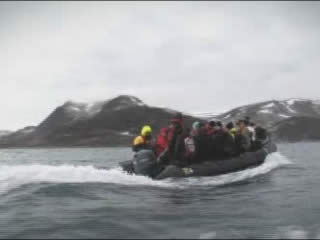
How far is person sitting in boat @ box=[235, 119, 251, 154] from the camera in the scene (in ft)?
67.1

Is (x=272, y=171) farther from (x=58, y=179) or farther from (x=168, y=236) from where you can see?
(x=168, y=236)

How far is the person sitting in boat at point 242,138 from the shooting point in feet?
67.1

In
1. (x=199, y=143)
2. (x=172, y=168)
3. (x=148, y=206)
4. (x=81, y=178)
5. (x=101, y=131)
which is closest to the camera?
(x=148, y=206)

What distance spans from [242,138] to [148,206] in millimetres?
11547

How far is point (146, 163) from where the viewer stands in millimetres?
15852

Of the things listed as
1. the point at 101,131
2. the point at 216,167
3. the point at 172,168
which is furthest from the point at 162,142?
the point at 101,131

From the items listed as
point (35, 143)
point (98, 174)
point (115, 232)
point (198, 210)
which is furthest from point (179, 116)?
point (35, 143)

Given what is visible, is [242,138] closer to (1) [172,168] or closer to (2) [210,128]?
(2) [210,128]

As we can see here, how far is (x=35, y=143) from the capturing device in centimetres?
17738

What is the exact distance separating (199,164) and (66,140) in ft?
528

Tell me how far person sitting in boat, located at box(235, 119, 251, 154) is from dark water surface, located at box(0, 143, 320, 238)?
11.9 ft

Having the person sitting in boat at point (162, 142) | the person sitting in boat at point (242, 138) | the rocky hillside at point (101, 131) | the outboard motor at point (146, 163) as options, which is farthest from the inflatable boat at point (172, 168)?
the rocky hillside at point (101, 131)

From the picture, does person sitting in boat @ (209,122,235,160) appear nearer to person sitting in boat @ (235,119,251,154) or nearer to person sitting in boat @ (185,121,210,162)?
person sitting in boat @ (185,121,210,162)

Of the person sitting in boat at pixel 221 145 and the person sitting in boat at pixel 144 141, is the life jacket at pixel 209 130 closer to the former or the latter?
the person sitting in boat at pixel 221 145
